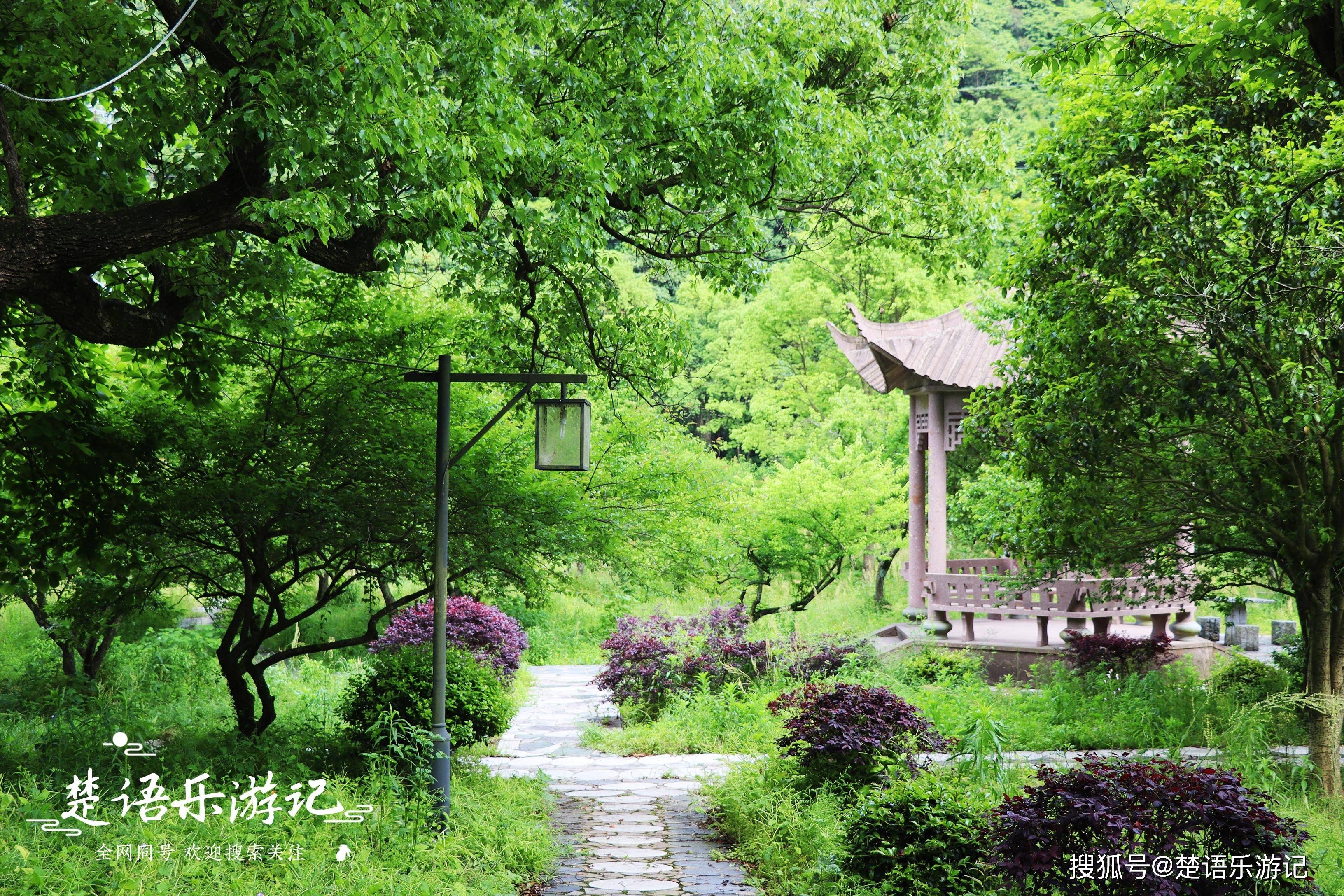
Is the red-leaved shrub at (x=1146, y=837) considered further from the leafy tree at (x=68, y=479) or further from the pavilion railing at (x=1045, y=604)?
the pavilion railing at (x=1045, y=604)

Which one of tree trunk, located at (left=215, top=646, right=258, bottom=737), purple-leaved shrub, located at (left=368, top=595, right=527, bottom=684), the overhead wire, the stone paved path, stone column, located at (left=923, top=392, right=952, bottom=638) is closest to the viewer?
the overhead wire

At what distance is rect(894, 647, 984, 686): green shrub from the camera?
37.7ft

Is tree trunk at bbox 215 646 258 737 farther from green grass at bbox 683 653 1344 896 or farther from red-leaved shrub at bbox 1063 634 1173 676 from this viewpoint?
red-leaved shrub at bbox 1063 634 1173 676

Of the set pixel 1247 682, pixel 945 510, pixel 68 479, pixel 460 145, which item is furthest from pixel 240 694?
pixel 1247 682

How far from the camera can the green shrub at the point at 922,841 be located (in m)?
4.81

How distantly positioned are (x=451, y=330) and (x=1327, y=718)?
23.1ft

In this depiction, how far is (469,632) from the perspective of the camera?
12406 mm

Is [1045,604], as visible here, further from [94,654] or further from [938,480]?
[94,654]

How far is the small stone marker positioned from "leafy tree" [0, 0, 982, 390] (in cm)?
1076

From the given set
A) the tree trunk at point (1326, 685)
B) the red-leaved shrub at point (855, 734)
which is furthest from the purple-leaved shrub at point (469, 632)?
the tree trunk at point (1326, 685)

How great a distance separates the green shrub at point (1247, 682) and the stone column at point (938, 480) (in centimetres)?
370

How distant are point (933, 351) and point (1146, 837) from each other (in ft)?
32.4

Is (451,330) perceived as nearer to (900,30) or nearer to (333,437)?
(333,437)

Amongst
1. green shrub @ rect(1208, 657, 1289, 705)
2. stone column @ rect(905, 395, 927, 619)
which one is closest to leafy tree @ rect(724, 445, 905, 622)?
stone column @ rect(905, 395, 927, 619)
